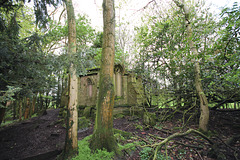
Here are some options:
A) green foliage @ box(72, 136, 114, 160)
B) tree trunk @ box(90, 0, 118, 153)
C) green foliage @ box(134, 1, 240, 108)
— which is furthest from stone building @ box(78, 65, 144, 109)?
green foliage @ box(72, 136, 114, 160)

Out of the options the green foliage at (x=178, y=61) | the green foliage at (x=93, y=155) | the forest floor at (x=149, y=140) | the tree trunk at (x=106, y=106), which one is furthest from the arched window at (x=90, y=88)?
the green foliage at (x=93, y=155)

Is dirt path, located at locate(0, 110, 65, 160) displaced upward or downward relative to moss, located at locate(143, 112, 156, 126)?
downward

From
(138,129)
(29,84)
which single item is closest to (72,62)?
(29,84)

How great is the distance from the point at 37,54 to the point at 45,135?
5257 mm

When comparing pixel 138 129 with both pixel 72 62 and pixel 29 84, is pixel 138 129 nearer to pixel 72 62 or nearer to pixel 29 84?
pixel 72 62

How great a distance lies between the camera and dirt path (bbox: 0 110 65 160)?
16.6 ft

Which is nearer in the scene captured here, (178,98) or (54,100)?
(178,98)

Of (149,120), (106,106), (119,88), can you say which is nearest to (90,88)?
(119,88)

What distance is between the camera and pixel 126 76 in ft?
36.1

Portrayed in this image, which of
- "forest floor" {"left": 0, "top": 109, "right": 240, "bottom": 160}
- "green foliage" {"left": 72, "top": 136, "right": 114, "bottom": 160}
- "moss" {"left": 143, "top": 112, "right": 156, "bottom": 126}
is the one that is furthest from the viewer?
"moss" {"left": 143, "top": 112, "right": 156, "bottom": 126}

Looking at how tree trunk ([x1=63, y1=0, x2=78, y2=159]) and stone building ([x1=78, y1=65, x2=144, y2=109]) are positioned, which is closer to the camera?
tree trunk ([x1=63, y1=0, x2=78, y2=159])

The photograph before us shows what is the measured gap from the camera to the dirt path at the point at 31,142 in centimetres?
505

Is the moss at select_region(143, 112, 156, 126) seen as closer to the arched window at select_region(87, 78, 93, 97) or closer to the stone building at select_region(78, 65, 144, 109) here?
the stone building at select_region(78, 65, 144, 109)

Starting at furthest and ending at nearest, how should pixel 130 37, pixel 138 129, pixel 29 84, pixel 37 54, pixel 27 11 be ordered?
pixel 130 37, pixel 27 11, pixel 138 129, pixel 29 84, pixel 37 54
